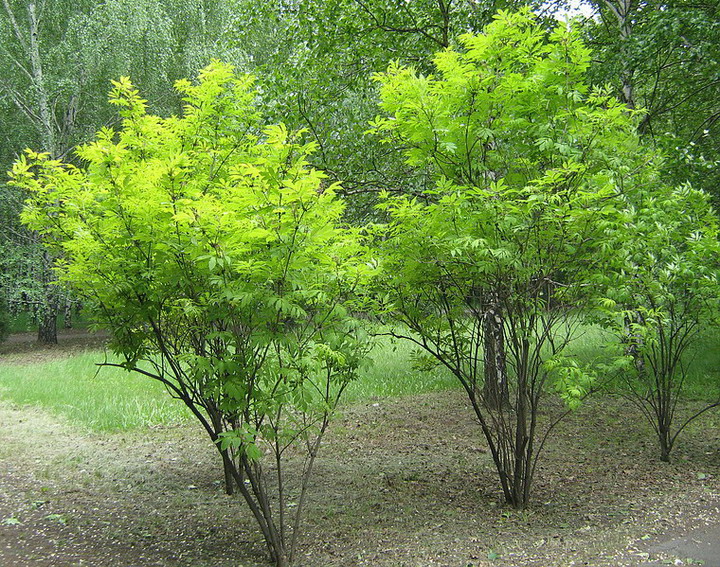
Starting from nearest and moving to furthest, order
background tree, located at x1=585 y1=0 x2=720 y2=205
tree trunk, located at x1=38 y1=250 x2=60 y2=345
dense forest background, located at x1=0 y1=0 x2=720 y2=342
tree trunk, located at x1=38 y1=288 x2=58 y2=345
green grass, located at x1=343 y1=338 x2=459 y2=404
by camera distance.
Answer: background tree, located at x1=585 y1=0 x2=720 y2=205
dense forest background, located at x1=0 y1=0 x2=720 y2=342
green grass, located at x1=343 y1=338 x2=459 y2=404
tree trunk, located at x1=38 y1=250 x2=60 y2=345
tree trunk, located at x1=38 y1=288 x2=58 y2=345

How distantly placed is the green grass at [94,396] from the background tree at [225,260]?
3.28 metres

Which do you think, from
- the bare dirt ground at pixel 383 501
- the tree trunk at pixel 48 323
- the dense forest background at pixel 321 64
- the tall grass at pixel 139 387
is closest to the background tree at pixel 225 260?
the bare dirt ground at pixel 383 501

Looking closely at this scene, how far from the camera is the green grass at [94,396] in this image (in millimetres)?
7590

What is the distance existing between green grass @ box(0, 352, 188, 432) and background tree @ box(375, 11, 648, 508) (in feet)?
13.9

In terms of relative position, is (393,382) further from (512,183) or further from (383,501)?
(512,183)

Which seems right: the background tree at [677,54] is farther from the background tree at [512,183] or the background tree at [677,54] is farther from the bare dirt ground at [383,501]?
the bare dirt ground at [383,501]

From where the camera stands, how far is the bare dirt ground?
3723 millimetres

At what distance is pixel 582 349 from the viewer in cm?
1097

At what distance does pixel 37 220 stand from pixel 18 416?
5.58 m

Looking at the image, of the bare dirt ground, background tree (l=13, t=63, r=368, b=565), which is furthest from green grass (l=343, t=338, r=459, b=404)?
background tree (l=13, t=63, r=368, b=565)

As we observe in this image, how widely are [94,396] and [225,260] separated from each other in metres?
7.06

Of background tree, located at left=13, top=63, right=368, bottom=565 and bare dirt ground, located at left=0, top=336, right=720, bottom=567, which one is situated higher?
background tree, located at left=13, top=63, right=368, bottom=565

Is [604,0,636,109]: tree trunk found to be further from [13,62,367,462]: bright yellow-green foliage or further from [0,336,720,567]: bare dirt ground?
[13,62,367,462]: bright yellow-green foliage

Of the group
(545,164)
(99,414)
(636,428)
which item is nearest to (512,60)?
(545,164)
